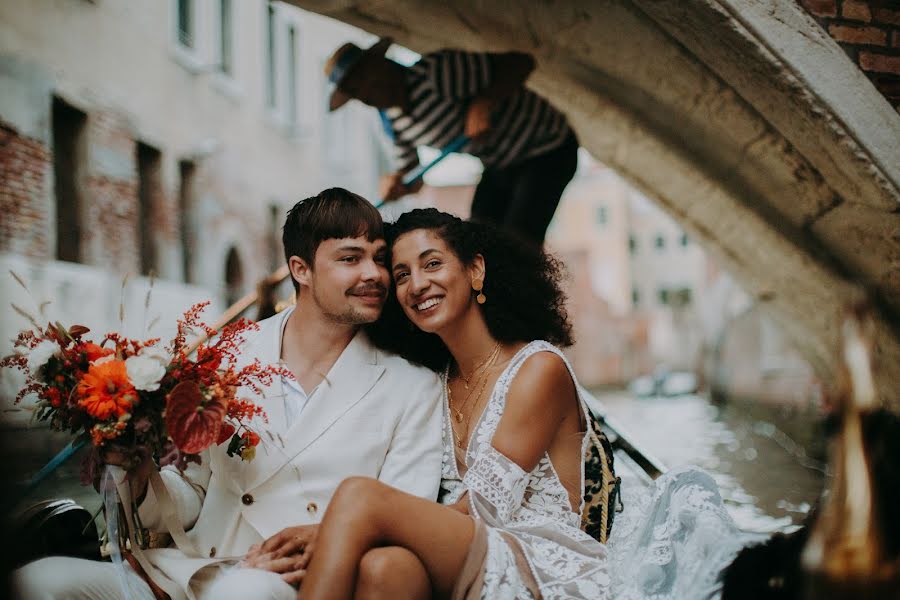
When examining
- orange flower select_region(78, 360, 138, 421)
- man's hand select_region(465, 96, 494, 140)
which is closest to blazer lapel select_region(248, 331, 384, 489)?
orange flower select_region(78, 360, 138, 421)

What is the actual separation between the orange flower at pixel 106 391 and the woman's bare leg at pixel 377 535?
486mm

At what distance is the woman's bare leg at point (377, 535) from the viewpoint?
63.4 inches

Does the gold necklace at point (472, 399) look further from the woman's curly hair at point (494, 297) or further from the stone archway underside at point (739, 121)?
the stone archway underside at point (739, 121)

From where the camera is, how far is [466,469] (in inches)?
84.2

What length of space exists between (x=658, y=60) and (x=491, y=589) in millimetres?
2237

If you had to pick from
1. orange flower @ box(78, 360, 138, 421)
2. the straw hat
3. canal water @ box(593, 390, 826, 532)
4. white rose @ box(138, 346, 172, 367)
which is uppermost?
the straw hat

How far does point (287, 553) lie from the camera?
178 cm

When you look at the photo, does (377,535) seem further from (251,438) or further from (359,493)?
(251,438)

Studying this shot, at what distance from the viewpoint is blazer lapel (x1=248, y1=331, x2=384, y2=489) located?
79.8 inches

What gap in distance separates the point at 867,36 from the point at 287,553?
2.57 m

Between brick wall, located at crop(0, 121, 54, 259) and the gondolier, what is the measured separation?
4246 mm

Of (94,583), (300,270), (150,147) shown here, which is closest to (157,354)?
(94,583)

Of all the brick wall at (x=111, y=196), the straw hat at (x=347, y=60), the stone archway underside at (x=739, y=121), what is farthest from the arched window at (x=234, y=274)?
the straw hat at (x=347, y=60)

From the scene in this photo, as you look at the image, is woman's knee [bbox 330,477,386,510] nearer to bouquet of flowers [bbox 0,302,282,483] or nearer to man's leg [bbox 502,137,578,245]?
bouquet of flowers [bbox 0,302,282,483]
